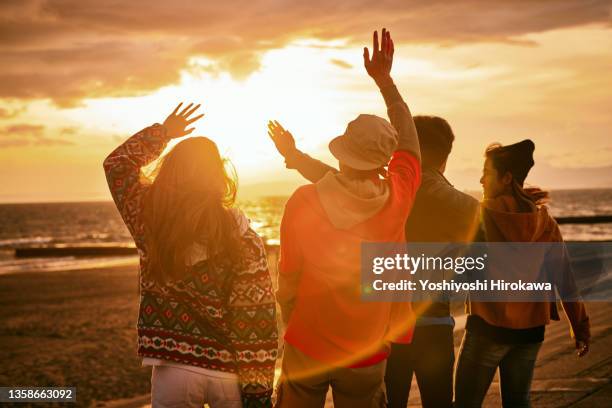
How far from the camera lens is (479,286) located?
340 cm

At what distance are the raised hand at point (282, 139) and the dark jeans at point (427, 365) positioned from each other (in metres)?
1.21

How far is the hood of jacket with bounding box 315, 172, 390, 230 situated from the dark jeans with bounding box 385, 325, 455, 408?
1053mm

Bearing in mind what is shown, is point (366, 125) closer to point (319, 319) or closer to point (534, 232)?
point (319, 319)

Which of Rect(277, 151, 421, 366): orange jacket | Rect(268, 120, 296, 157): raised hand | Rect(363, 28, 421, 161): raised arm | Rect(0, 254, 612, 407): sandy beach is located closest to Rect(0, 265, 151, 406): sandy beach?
Rect(0, 254, 612, 407): sandy beach

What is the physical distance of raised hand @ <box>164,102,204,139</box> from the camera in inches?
113

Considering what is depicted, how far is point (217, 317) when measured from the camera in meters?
2.49

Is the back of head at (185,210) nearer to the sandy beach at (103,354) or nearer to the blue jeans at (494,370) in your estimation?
the blue jeans at (494,370)

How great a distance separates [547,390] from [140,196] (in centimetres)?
463

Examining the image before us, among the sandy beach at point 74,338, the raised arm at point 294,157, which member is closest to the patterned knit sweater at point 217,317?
the raised arm at point 294,157

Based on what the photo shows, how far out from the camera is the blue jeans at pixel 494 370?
341 cm

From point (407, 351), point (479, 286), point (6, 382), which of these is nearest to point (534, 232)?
point (479, 286)

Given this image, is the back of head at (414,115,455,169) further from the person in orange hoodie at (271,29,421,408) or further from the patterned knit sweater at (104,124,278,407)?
the patterned knit sweater at (104,124,278,407)

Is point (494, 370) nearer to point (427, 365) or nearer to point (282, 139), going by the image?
point (427, 365)

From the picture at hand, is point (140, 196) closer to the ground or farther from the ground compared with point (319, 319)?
farther from the ground
